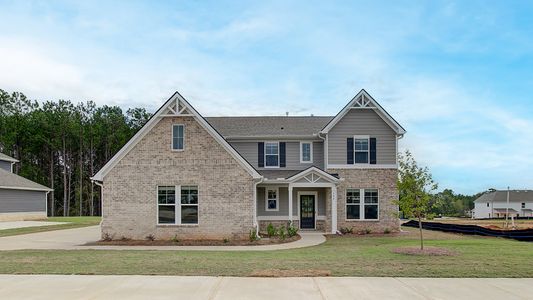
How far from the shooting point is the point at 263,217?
1072 inches

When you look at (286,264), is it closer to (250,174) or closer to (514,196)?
(250,174)

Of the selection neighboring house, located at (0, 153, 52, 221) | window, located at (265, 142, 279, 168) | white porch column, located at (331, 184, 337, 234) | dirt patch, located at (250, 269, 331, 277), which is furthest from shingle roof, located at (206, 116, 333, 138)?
neighboring house, located at (0, 153, 52, 221)

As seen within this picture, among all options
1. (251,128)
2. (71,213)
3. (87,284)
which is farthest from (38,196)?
(87,284)

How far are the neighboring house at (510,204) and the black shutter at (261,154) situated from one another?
215ft

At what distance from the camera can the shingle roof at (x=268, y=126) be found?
2833 centimetres

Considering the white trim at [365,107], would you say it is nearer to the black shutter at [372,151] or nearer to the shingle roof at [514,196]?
the black shutter at [372,151]

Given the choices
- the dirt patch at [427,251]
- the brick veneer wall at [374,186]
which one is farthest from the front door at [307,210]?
the dirt patch at [427,251]

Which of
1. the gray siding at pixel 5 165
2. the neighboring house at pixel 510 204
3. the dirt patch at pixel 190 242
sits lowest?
the neighboring house at pixel 510 204

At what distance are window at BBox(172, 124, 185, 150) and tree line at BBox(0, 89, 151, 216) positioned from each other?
1786 inches

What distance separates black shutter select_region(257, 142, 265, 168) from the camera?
28.3 m

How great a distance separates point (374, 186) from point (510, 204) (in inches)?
2694

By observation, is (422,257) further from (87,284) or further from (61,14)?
(61,14)

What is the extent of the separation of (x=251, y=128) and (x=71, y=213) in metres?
46.8

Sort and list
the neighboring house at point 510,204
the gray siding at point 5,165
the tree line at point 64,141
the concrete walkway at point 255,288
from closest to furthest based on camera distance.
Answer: the concrete walkway at point 255,288 → the gray siding at point 5,165 → the tree line at point 64,141 → the neighboring house at point 510,204
